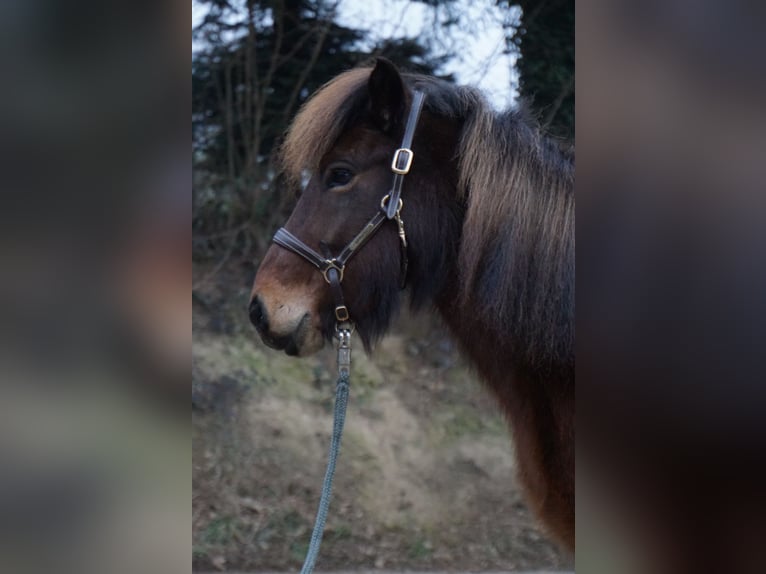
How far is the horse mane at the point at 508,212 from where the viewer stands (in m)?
1.53

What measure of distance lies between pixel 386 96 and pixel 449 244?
0.44m

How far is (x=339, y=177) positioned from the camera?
5.76ft

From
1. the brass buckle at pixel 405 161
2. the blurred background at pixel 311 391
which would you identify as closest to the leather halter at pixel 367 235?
the brass buckle at pixel 405 161

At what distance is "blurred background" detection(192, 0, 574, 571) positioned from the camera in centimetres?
343

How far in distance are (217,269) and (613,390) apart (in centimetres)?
393

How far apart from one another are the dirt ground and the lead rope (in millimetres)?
1881

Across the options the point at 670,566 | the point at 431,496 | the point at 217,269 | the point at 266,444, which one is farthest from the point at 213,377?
the point at 670,566

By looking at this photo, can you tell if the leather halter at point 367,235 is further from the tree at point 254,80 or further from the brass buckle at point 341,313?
the tree at point 254,80

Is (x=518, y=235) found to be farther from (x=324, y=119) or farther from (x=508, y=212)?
(x=324, y=119)

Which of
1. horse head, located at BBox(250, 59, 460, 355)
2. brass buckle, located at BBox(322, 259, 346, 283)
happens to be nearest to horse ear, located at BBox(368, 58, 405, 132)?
horse head, located at BBox(250, 59, 460, 355)

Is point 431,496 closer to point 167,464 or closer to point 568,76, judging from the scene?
point 568,76

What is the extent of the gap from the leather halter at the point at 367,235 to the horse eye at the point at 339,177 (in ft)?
0.40

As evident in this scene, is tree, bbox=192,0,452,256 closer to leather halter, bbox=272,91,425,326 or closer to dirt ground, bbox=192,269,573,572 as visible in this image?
dirt ground, bbox=192,269,573,572

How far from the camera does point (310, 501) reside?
3.50 metres
